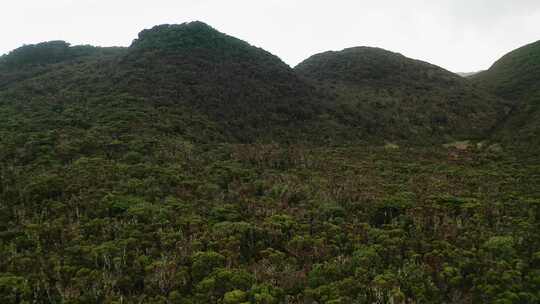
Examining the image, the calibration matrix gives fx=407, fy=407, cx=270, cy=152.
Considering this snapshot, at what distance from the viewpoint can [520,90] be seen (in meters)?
47.5

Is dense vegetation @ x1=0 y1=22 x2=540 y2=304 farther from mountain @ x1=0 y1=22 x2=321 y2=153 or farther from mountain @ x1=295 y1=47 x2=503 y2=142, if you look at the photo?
mountain @ x1=295 y1=47 x2=503 y2=142

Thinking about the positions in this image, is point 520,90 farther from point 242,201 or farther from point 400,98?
point 242,201

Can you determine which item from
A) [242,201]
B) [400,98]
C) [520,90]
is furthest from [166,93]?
[520,90]

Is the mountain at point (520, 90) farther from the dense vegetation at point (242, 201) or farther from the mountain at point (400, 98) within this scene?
the mountain at point (400, 98)

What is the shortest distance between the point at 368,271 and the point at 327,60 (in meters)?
59.9

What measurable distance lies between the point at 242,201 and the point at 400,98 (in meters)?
36.6

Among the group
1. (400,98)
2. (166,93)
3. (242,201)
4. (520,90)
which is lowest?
(242,201)

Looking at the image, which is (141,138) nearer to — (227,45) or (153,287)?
(153,287)

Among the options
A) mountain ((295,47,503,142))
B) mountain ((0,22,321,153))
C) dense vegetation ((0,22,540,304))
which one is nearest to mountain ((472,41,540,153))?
dense vegetation ((0,22,540,304))

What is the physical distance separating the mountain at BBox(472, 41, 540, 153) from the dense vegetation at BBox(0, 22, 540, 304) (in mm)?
1839

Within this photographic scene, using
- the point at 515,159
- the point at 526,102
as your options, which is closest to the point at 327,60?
the point at 526,102

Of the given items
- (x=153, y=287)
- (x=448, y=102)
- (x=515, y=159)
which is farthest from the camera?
(x=448, y=102)

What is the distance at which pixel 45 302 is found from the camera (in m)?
9.03

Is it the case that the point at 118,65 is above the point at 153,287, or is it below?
above
